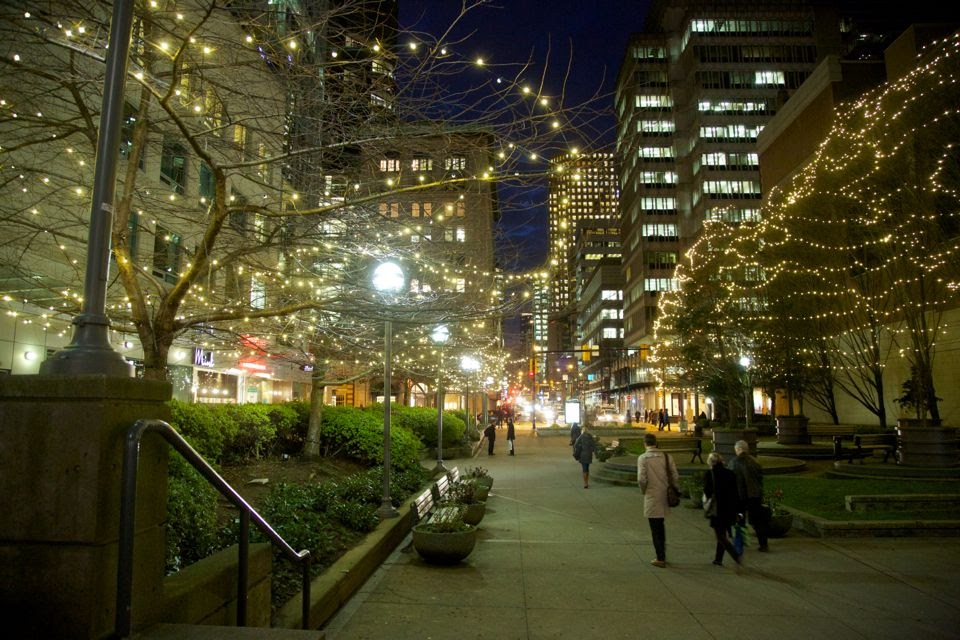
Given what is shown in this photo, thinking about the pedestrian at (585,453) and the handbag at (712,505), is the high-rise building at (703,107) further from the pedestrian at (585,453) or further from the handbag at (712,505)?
the handbag at (712,505)

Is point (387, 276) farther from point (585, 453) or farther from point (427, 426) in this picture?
point (427, 426)

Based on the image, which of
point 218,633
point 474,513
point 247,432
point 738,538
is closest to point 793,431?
point 738,538

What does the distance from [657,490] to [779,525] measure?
2.90 meters

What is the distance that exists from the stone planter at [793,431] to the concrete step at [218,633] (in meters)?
26.7

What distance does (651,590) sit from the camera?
7383mm

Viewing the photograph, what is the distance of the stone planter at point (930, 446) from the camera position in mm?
15242

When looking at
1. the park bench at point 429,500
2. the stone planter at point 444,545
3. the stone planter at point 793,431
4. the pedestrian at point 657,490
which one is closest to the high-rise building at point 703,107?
the stone planter at point 793,431

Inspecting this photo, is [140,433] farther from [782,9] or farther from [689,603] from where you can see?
[782,9]

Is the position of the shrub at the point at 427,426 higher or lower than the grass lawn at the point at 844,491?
higher

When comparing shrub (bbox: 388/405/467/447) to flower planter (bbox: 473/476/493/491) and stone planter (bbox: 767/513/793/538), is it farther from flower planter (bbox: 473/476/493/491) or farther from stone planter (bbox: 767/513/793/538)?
stone planter (bbox: 767/513/793/538)

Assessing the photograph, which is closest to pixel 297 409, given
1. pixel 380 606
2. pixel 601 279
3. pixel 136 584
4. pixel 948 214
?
pixel 380 606

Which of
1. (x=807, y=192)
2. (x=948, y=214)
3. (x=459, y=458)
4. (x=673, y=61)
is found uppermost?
(x=673, y=61)

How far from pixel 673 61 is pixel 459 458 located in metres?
78.0

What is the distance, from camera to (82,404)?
3.17 meters
